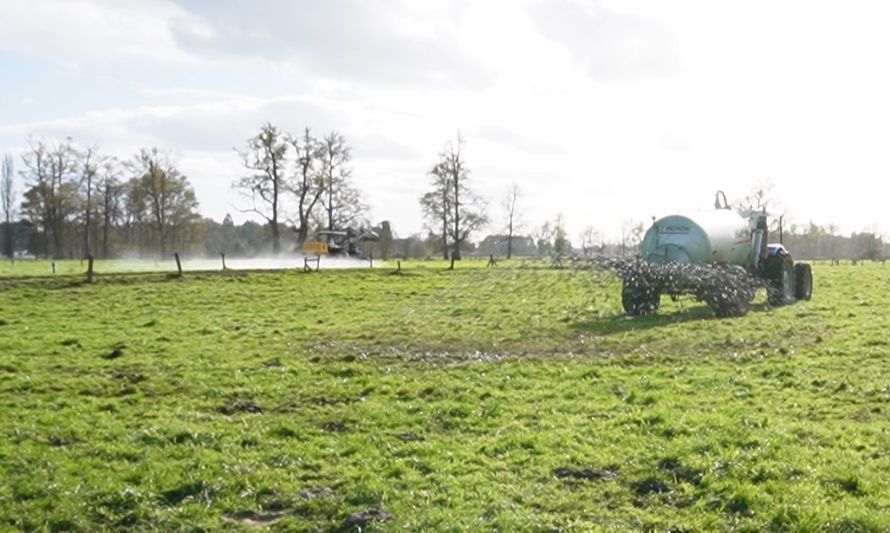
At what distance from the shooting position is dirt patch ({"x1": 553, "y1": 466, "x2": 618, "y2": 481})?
7.66m

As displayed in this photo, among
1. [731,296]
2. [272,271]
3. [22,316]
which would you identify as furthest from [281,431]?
[272,271]

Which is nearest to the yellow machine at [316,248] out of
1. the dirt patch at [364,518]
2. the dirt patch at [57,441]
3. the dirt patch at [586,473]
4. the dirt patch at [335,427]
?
the dirt patch at [335,427]

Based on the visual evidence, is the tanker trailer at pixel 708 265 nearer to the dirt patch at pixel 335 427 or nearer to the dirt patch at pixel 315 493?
the dirt patch at pixel 335 427

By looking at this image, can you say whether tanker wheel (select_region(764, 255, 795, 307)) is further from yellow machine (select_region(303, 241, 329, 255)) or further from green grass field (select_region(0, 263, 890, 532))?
yellow machine (select_region(303, 241, 329, 255))

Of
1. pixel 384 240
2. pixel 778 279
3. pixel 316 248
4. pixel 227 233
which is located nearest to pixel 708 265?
pixel 778 279

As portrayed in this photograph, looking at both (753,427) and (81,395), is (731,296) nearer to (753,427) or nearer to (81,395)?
(753,427)

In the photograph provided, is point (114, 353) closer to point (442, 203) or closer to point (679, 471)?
point (679, 471)

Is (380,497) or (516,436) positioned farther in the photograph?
(516,436)

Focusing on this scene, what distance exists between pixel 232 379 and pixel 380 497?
6476 mm

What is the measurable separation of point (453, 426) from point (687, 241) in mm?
15183

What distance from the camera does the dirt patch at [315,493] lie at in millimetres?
7293

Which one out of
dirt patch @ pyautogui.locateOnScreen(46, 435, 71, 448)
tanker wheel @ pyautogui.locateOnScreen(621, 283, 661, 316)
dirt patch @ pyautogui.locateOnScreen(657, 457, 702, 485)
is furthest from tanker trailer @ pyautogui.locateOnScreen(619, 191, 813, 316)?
dirt patch @ pyautogui.locateOnScreen(46, 435, 71, 448)

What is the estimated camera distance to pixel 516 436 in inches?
356

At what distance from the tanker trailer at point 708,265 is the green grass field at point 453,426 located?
1.41 meters
